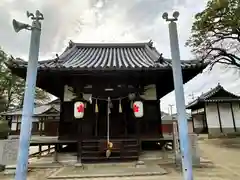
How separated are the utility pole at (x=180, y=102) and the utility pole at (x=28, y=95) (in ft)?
7.29

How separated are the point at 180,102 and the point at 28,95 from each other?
2.40m

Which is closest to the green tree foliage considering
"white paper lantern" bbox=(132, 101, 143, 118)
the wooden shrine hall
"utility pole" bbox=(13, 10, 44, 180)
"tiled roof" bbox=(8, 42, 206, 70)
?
"tiled roof" bbox=(8, 42, 206, 70)

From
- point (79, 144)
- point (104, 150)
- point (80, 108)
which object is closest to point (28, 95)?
point (80, 108)

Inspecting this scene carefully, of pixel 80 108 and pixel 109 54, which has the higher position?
pixel 109 54

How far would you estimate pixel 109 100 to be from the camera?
7.72 meters

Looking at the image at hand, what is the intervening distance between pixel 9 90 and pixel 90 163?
34667mm

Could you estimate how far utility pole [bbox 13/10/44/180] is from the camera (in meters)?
2.73

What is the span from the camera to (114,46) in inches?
497

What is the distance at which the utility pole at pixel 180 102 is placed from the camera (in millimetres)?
2857

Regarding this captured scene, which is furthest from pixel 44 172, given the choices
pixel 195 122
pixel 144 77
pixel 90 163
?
pixel 195 122

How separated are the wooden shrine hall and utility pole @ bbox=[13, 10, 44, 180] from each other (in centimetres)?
380

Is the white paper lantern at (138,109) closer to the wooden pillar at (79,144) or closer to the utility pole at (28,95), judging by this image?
the wooden pillar at (79,144)

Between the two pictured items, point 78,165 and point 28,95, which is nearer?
point 28,95

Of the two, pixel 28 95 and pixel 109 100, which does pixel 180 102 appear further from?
pixel 109 100
